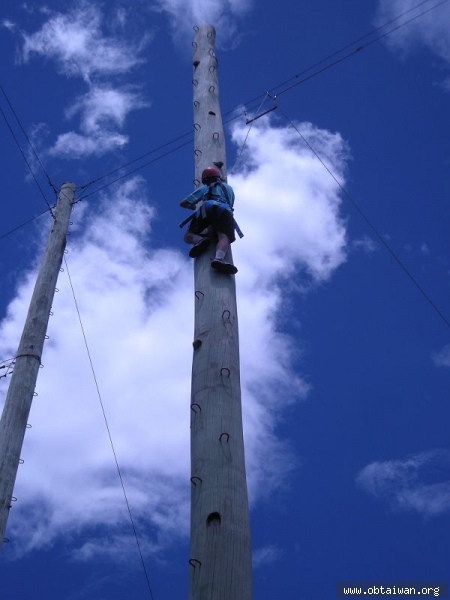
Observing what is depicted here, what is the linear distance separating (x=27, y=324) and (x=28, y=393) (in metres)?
0.94

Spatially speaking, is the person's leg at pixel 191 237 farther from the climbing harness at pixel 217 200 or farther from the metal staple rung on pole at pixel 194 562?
the metal staple rung on pole at pixel 194 562

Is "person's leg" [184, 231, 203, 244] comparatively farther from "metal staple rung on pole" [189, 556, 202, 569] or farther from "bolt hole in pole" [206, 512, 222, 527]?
"metal staple rung on pole" [189, 556, 202, 569]

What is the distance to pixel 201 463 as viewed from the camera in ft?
12.1

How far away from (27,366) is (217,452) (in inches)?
159

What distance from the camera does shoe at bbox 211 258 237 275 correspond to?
15.8ft

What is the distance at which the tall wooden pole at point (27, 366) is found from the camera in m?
6.41

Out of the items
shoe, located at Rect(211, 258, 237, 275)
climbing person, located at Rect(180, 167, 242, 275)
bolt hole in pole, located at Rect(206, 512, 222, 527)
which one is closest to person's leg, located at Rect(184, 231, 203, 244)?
climbing person, located at Rect(180, 167, 242, 275)

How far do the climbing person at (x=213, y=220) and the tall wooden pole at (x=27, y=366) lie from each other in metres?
2.57

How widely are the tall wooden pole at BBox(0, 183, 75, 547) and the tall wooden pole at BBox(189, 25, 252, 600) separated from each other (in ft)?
8.92

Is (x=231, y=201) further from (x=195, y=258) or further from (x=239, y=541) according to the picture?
(x=239, y=541)

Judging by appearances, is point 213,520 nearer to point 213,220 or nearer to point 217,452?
point 217,452

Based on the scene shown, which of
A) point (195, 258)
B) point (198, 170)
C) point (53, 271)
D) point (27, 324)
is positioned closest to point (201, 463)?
point (195, 258)

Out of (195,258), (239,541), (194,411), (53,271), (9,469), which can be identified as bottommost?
(239,541)

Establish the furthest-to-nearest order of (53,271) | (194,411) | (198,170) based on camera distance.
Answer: (53,271), (198,170), (194,411)
